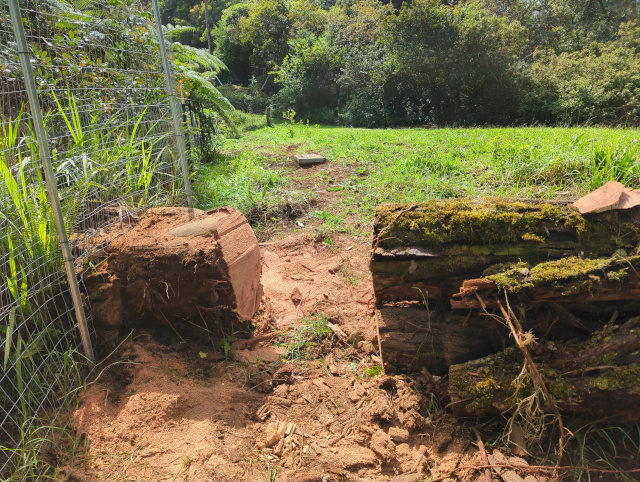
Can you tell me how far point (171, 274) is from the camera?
236 cm

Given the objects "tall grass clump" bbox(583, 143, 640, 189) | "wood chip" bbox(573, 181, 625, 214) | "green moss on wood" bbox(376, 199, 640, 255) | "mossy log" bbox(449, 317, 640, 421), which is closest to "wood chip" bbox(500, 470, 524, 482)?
"mossy log" bbox(449, 317, 640, 421)

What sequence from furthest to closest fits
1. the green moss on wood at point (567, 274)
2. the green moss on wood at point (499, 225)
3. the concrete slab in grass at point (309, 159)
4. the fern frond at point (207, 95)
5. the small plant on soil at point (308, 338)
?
the concrete slab in grass at point (309, 159) → the fern frond at point (207, 95) → the small plant on soil at point (308, 338) → the green moss on wood at point (499, 225) → the green moss on wood at point (567, 274)

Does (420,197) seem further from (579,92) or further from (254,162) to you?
(579,92)

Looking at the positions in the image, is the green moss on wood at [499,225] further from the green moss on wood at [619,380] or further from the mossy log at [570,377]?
the green moss on wood at [619,380]

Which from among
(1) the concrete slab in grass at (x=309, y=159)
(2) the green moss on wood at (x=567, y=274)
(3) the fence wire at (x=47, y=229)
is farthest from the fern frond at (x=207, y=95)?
(2) the green moss on wood at (x=567, y=274)

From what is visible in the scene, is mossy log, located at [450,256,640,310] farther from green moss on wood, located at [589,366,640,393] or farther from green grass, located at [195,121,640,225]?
green grass, located at [195,121,640,225]

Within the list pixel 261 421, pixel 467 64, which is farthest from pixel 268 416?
pixel 467 64

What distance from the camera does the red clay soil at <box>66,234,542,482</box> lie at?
187 centimetres

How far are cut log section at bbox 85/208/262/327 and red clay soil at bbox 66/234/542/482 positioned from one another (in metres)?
0.25

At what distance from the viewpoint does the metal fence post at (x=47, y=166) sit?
182cm

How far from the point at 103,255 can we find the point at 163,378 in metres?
0.80

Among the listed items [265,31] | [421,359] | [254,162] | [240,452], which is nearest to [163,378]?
[240,452]

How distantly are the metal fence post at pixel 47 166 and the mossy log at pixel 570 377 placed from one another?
6.49ft

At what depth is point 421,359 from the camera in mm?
2430
